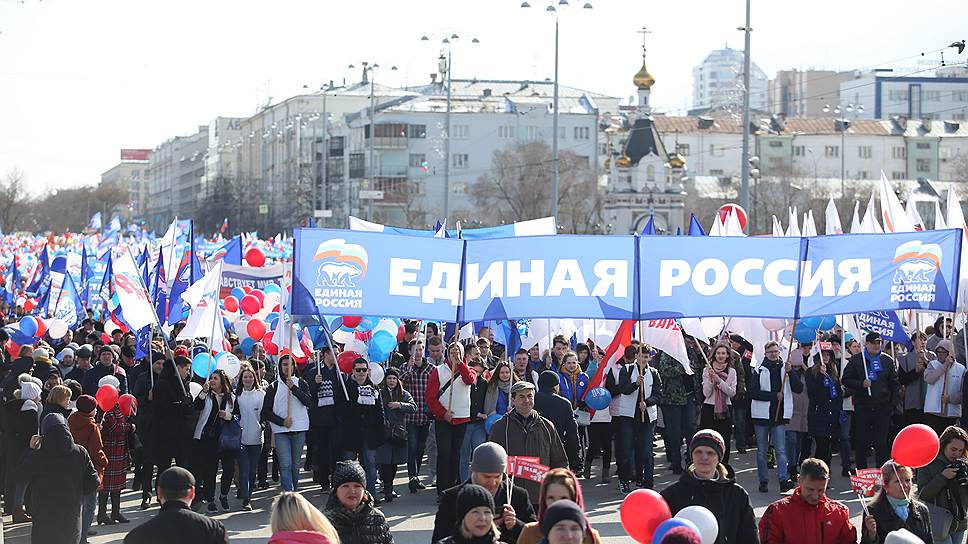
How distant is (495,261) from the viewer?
13.8 meters

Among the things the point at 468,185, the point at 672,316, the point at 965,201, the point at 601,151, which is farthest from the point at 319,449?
the point at 601,151

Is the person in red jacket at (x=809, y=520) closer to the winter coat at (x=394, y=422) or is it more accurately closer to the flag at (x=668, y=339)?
the winter coat at (x=394, y=422)

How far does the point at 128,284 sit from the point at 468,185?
9488 cm

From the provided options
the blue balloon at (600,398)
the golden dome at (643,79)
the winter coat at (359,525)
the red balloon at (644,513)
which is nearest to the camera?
the red balloon at (644,513)

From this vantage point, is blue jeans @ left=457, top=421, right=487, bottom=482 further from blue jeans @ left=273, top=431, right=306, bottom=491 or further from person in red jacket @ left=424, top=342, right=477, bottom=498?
blue jeans @ left=273, top=431, right=306, bottom=491

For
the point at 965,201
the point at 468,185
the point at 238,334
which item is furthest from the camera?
the point at 468,185

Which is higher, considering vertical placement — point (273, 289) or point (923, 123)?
point (923, 123)

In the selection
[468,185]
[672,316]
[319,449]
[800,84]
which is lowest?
[319,449]

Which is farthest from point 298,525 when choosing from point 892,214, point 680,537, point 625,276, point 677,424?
point 892,214

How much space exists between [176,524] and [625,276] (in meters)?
6.88

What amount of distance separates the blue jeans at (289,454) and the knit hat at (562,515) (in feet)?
26.3

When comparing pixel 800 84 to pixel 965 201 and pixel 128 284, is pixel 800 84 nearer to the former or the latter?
pixel 965 201

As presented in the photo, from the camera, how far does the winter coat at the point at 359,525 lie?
311 inches

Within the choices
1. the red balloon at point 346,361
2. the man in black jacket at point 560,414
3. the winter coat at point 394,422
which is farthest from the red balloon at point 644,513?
the red balloon at point 346,361
